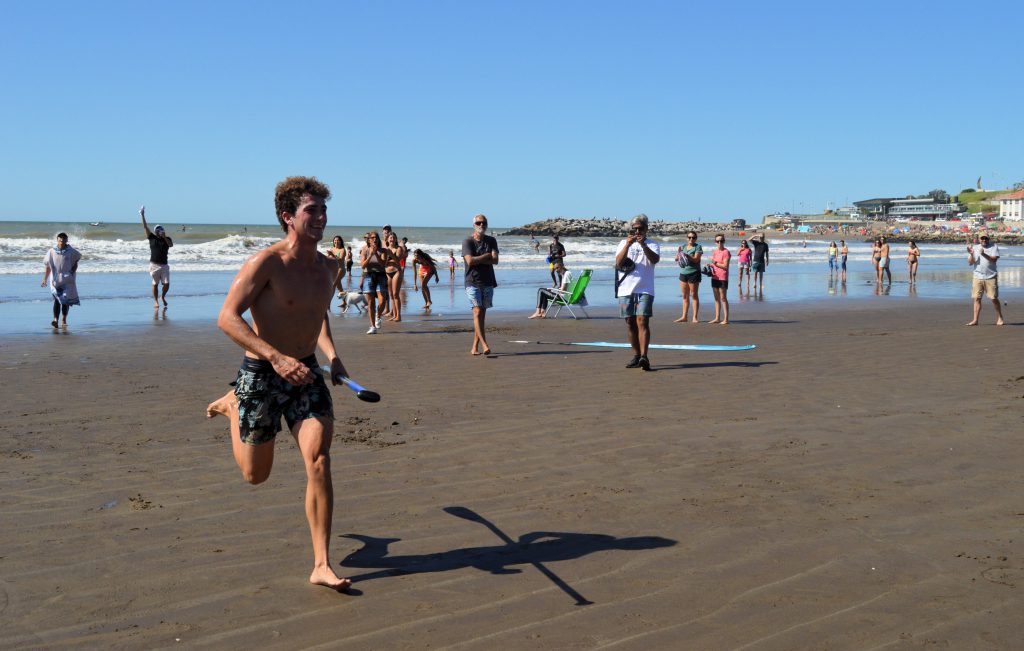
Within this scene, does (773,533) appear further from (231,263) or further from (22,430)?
(231,263)

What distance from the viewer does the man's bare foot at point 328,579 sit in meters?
3.96

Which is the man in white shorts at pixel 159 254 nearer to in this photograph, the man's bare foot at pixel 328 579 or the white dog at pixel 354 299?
the white dog at pixel 354 299

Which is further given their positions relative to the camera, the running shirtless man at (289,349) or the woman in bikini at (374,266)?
the woman in bikini at (374,266)

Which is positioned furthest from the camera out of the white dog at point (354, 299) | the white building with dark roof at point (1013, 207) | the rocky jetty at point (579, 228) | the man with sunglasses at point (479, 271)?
the white building with dark roof at point (1013, 207)

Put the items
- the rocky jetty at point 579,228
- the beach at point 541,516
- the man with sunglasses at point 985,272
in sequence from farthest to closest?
the rocky jetty at point 579,228
the man with sunglasses at point 985,272
the beach at point 541,516

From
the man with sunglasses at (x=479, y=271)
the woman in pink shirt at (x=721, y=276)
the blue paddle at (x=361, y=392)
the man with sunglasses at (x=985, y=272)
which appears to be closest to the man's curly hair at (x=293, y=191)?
the blue paddle at (x=361, y=392)

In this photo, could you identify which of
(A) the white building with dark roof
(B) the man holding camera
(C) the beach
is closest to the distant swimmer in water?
(C) the beach

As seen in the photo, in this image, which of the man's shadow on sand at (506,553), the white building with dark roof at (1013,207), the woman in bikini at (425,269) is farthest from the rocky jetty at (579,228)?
the man's shadow on sand at (506,553)

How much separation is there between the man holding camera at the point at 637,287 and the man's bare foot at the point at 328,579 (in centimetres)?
671

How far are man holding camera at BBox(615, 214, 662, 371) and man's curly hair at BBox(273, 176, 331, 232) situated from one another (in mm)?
6407

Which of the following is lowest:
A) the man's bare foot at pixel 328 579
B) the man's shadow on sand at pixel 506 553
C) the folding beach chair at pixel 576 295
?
the man's shadow on sand at pixel 506 553

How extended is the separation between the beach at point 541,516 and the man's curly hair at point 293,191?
1.63 metres

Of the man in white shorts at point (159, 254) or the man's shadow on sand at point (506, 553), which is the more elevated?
the man in white shorts at point (159, 254)

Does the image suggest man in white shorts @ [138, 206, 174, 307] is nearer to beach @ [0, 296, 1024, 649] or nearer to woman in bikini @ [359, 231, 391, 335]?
woman in bikini @ [359, 231, 391, 335]
